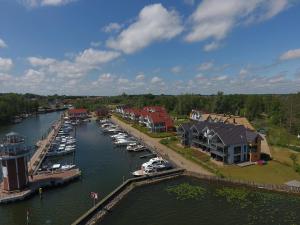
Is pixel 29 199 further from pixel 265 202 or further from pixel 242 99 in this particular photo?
pixel 242 99

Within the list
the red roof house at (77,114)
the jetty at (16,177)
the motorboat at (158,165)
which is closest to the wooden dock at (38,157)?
the jetty at (16,177)

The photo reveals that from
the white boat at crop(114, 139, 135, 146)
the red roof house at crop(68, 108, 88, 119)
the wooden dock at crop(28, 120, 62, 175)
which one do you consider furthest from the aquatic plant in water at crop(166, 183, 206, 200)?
the red roof house at crop(68, 108, 88, 119)

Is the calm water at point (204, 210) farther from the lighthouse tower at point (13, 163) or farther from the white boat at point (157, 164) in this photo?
the lighthouse tower at point (13, 163)

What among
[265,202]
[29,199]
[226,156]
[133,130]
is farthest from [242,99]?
[29,199]

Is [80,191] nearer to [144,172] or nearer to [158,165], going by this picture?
[144,172]

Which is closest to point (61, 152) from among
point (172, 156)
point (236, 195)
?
point (172, 156)
